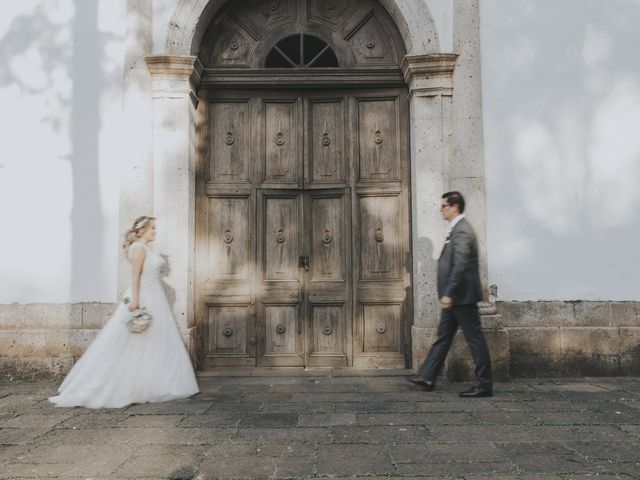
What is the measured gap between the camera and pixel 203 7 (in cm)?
586

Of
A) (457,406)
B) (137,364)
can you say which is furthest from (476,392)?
(137,364)

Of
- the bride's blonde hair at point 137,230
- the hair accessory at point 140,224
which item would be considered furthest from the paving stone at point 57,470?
the hair accessory at point 140,224

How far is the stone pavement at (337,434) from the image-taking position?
3064mm

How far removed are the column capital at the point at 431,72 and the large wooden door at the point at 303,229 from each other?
1.28 ft

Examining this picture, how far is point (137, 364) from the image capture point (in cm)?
478

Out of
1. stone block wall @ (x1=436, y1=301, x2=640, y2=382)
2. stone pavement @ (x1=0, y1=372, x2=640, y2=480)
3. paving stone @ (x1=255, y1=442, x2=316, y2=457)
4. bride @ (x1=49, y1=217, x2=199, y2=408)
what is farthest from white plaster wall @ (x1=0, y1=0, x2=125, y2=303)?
stone block wall @ (x1=436, y1=301, x2=640, y2=382)

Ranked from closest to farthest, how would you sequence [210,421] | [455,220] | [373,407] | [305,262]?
[210,421], [373,407], [455,220], [305,262]

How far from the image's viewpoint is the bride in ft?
15.3

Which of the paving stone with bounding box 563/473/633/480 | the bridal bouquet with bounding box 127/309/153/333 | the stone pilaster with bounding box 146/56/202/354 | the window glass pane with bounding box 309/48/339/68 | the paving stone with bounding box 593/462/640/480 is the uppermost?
the window glass pane with bounding box 309/48/339/68

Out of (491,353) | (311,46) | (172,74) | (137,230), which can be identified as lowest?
(491,353)

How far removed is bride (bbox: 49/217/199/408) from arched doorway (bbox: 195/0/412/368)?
3.47ft

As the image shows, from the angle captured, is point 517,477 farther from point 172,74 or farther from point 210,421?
point 172,74

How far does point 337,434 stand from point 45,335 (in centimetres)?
361

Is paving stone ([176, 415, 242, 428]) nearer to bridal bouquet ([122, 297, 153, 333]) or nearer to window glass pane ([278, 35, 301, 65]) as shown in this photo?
bridal bouquet ([122, 297, 153, 333])
